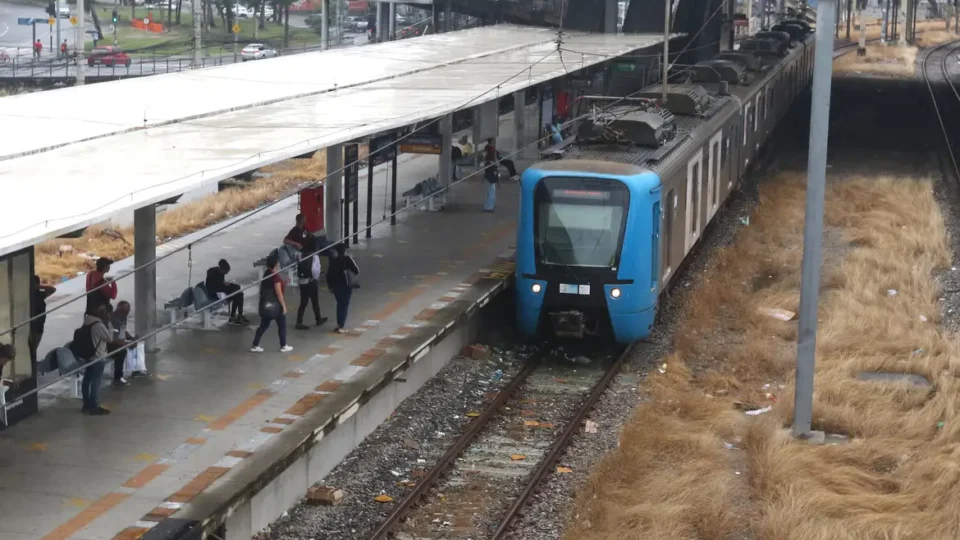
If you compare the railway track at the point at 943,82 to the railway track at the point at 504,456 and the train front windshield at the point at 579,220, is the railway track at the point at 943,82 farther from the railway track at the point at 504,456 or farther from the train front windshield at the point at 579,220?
the railway track at the point at 504,456

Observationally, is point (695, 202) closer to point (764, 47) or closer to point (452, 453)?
point (452, 453)

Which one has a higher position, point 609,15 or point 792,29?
point 609,15

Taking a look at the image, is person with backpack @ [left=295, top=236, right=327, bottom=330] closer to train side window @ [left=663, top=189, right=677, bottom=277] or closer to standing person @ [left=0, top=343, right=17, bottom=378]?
train side window @ [left=663, top=189, right=677, bottom=277]

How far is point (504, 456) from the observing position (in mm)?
13258

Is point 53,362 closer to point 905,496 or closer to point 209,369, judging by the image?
point 209,369

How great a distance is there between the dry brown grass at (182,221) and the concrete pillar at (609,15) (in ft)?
30.9

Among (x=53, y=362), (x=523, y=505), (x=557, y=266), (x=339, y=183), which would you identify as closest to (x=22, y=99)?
(x=339, y=183)

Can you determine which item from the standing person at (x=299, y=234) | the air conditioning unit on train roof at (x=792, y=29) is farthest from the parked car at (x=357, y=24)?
the standing person at (x=299, y=234)

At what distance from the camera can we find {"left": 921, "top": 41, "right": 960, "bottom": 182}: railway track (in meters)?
35.0

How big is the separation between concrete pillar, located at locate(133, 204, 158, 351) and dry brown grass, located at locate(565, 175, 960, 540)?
5.24m

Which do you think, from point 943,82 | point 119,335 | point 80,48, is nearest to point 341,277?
point 119,335

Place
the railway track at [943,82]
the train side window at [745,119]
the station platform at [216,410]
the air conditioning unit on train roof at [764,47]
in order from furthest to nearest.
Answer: the air conditioning unit on train roof at [764,47]
the railway track at [943,82]
the train side window at [745,119]
the station platform at [216,410]

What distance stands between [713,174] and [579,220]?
6.49 meters

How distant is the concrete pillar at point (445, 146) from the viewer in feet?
79.7
